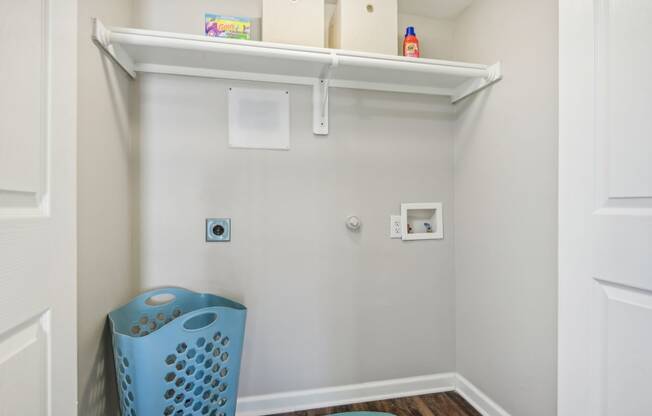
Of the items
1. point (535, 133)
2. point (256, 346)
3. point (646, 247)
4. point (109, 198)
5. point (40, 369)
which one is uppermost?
point (535, 133)

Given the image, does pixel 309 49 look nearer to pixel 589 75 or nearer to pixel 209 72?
pixel 209 72

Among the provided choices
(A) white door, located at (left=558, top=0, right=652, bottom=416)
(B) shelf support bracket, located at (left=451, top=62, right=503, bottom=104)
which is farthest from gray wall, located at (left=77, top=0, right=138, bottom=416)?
(B) shelf support bracket, located at (left=451, top=62, right=503, bottom=104)

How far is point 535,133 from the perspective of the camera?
1.22 m

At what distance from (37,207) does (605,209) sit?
1.28 m

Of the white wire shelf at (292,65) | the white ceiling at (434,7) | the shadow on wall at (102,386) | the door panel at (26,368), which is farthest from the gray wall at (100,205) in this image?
the white ceiling at (434,7)

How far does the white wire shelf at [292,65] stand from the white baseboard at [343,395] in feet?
4.45

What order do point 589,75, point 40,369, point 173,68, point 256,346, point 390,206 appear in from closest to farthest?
point 40,369 → point 589,75 → point 173,68 → point 256,346 → point 390,206

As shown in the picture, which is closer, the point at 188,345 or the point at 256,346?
the point at 188,345

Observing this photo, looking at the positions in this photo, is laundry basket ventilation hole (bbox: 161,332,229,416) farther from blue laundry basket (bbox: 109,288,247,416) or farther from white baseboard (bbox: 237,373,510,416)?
white baseboard (bbox: 237,373,510,416)

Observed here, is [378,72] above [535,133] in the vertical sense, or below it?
above

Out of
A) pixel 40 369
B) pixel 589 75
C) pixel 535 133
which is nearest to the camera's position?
pixel 40 369

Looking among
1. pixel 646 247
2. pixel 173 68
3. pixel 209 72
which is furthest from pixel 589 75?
pixel 173 68

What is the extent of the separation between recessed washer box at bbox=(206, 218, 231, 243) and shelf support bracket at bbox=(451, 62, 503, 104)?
1378 millimetres

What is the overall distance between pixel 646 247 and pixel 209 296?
4.86 feet
